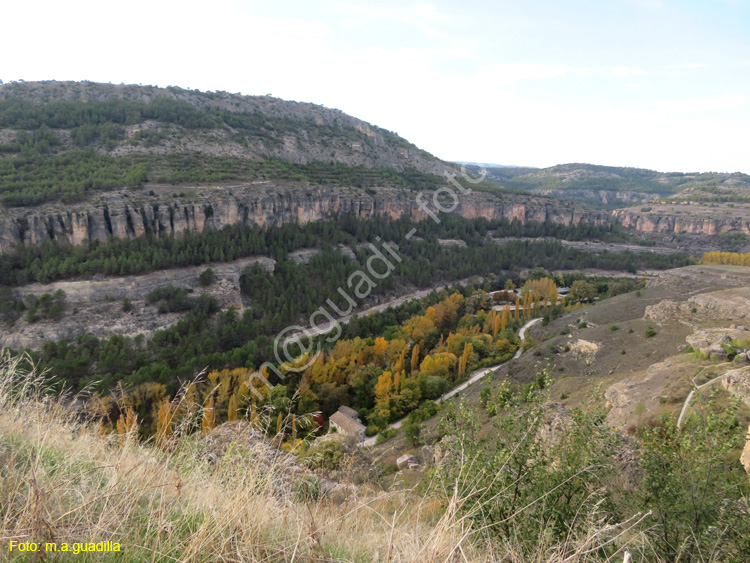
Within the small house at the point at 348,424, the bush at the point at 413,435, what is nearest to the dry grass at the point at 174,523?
the bush at the point at 413,435

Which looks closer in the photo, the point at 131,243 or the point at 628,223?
the point at 131,243

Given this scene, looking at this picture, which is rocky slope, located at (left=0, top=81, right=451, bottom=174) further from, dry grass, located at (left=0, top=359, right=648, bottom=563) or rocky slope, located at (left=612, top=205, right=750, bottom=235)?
dry grass, located at (left=0, top=359, right=648, bottom=563)

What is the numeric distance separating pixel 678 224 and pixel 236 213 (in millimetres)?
85133

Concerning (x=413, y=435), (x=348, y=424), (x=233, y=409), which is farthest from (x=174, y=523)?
(x=348, y=424)

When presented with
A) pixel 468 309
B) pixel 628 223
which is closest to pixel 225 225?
pixel 468 309

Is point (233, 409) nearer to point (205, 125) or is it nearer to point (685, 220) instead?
point (205, 125)

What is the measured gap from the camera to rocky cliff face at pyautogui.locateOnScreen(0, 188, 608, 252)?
26703mm

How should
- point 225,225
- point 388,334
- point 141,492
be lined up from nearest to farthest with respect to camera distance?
1. point 141,492
2. point 388,334
3. point 225,225

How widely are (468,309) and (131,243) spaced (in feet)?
92.3

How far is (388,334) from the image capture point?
26797 mm

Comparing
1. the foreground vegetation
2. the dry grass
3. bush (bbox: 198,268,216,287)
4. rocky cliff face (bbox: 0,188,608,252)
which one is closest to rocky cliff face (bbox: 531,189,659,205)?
rocky cliff face (bbox: 0,188,608,252)

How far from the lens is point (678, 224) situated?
250 feet

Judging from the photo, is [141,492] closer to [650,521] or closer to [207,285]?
[650,521]

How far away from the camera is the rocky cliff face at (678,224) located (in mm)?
68387
